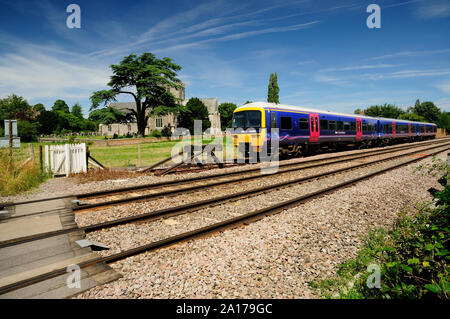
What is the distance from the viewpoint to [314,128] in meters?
17.4

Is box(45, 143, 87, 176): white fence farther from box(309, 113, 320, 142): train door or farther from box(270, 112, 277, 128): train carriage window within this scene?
box(309, 113, 320, 142): train door

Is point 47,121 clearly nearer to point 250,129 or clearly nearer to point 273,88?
point 273,88

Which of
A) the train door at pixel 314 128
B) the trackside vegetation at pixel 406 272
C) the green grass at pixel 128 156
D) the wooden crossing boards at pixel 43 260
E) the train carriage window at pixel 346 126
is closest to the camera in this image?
the trackside vegetation at pixel 406 272

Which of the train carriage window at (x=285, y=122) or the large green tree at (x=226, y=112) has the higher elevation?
the large green tree at (x=226, y=112)

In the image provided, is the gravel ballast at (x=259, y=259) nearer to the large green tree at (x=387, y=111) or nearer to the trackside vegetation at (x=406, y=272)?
the trackside vegetation at (x=406, y=272)

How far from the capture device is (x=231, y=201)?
7.07 metres

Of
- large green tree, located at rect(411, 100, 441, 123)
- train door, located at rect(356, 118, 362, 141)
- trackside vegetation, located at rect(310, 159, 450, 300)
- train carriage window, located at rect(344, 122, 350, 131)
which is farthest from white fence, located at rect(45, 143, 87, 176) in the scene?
large green tree, located at rect(411, 100, 441, 123)

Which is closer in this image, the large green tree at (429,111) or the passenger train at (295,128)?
the passenger train at (295,128)

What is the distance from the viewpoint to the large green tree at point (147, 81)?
42.3 metres

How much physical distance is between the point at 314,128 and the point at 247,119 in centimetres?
592

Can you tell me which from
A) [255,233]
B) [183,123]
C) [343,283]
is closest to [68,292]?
[255,233]

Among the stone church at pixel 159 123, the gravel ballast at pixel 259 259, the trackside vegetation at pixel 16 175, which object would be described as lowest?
the gravel ballast at pixel 259 259

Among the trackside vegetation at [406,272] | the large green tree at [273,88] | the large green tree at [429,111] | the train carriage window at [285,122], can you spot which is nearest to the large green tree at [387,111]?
the large green tree at [429,111]
